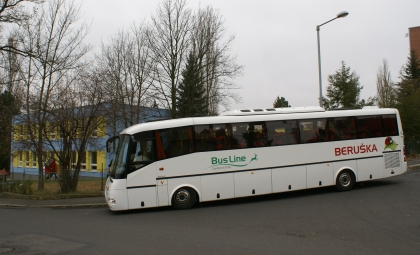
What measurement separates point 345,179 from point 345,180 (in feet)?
0.13

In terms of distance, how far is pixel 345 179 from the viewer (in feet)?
51.4

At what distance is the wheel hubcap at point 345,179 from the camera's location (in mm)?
15555

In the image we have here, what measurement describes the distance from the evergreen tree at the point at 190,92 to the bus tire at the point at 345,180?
1472 centimetres

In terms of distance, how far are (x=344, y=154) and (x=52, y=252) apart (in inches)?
459

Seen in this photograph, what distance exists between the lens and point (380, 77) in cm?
5550

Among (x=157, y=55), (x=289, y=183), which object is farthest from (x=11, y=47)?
(x=289, y=183)

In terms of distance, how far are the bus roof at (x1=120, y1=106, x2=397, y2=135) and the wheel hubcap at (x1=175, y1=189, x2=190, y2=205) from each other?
2.35 metres

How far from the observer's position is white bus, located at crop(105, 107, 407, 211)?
43.5 feet

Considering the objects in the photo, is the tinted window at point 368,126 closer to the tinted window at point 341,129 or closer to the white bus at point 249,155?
the white bus at point 249,155

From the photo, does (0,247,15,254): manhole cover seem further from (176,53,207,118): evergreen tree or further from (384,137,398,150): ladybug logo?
(176,53,207,118): evergreen tree

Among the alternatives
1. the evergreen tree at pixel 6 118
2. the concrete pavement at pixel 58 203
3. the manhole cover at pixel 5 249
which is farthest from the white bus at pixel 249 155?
the evergreen tree at pixel 6 118

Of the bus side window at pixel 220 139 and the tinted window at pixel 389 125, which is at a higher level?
the tinted window at pixel 389 125

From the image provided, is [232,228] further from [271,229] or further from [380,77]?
[380,77]

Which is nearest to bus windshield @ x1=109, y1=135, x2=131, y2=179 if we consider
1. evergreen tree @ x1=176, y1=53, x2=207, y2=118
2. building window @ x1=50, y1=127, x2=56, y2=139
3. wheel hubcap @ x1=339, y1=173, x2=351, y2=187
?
building window @ x1=50, y1=127, x2=56, y2=139
